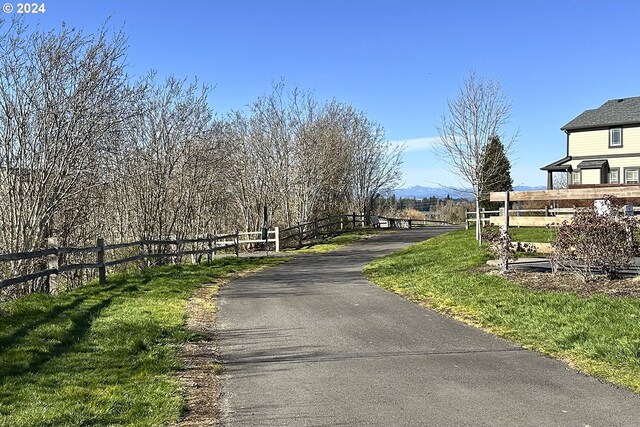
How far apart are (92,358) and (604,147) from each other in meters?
38.6

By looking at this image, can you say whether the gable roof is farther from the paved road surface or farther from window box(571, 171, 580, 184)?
the paved road surface

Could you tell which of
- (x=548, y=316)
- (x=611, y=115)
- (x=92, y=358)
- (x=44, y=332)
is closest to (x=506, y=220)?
(x=548, y=316)

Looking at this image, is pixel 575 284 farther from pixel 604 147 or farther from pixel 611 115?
pixel 611 115

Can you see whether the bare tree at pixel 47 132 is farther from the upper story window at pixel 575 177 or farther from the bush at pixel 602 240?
the upper story window at pixel 575 177

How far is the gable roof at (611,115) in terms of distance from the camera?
37.2 meters

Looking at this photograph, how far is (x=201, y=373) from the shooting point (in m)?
6.26

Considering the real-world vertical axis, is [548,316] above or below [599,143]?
below

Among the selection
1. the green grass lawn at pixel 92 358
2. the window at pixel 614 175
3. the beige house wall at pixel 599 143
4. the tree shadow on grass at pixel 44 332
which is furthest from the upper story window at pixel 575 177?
the tree shadow on grass at pixel 44 332

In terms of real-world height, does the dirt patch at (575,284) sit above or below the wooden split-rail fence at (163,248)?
below

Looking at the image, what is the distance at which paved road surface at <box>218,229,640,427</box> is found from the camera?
4781mm

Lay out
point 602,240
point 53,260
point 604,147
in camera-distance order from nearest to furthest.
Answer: point 602,240 → point 53,260 → point 604,147

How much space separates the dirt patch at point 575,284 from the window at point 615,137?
1177 inches

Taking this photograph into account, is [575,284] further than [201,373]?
Yes

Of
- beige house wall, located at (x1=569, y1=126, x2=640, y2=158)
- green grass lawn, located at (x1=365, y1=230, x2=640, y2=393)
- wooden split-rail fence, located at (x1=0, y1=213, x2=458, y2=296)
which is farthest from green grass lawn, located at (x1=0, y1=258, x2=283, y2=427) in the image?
beige house wall, located at (x1=569, y1=126, x2=640, y2=158)
